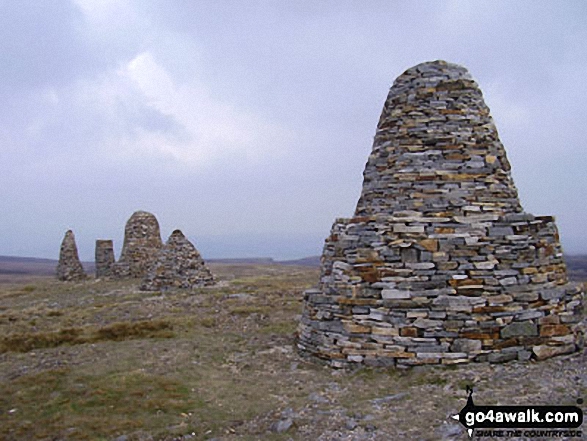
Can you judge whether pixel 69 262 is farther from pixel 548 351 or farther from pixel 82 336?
pixel 548 351

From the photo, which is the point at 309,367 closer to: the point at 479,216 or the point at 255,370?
the point at 255,370

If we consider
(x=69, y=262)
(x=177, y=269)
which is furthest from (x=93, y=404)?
(x=69, y=262)

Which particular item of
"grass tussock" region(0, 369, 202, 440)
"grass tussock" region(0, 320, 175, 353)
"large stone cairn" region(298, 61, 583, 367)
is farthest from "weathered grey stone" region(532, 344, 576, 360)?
"grass tussock" region(0, 320, 175, 353)

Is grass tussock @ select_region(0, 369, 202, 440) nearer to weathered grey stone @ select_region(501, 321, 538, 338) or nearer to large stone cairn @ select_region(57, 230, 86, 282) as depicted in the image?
weathered grey stone @ select_region(501, 321, 538, 338)

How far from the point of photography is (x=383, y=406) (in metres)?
6.28

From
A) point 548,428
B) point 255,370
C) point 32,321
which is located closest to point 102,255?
point 32,321

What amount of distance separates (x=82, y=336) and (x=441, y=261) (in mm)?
9577

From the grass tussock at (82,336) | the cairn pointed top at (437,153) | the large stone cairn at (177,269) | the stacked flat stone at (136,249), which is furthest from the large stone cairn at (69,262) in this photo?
the cairn pointed top at (437,153)

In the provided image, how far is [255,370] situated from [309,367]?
3.37 feet

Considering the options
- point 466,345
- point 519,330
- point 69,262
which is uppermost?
point 69,262

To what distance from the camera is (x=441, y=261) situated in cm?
791

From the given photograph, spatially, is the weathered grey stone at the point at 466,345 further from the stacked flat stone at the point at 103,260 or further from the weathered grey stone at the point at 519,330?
the stacked flat stone at the point at 103,260

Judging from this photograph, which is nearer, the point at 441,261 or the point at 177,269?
the point at 441,261

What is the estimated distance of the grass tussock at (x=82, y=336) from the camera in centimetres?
1160
